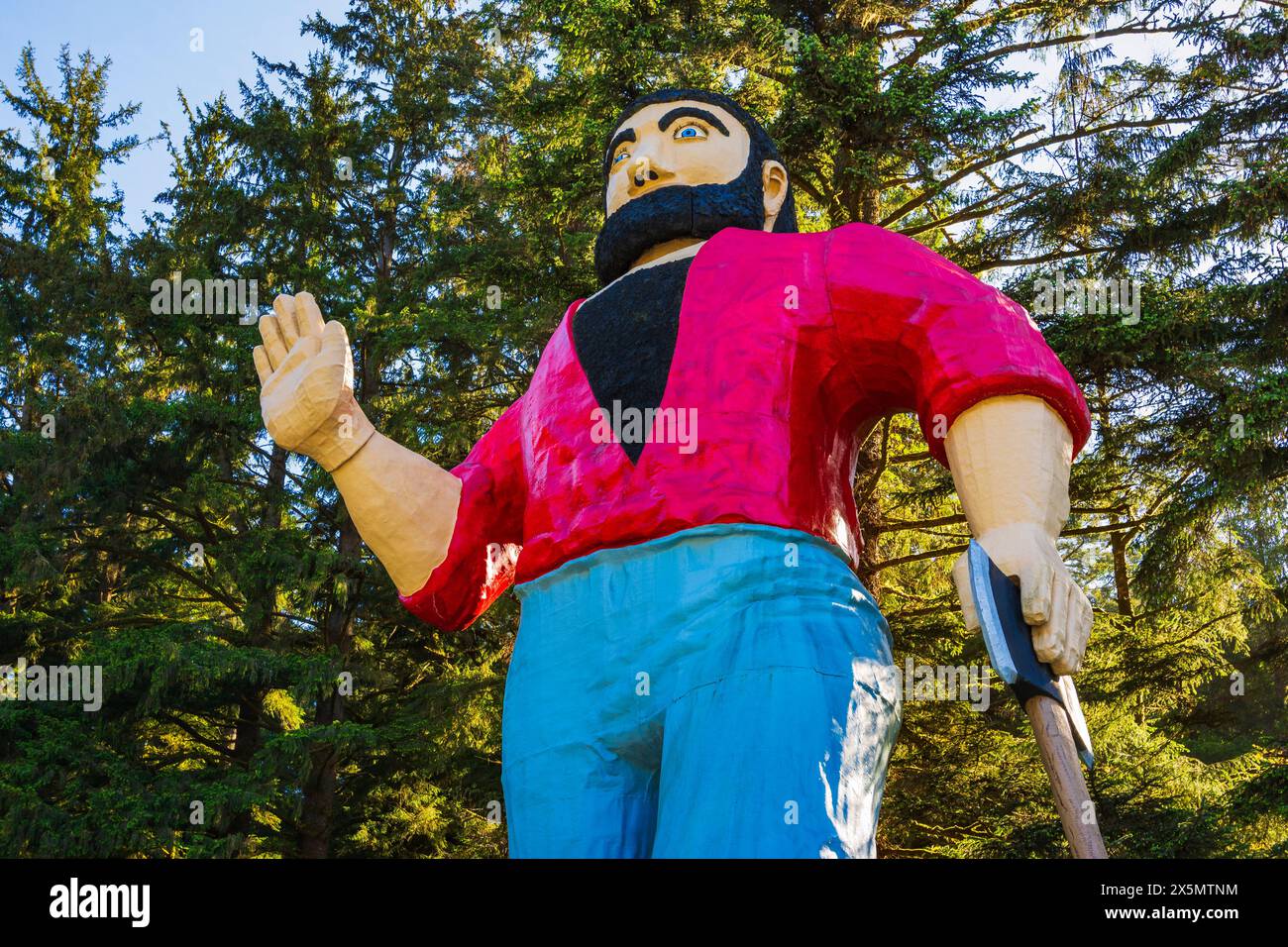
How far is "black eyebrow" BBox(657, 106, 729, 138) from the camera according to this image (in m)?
3.87

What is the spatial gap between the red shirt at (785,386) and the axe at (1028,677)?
43 centimetres

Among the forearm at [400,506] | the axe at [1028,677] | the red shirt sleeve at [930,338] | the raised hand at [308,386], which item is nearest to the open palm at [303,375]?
the raised hand at [308,386]

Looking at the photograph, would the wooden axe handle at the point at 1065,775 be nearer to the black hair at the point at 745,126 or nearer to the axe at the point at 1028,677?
the axe at the point at 1028,677

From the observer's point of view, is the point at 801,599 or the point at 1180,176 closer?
the point at 801,599

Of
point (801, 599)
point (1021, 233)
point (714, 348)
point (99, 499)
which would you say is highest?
point (1021, 233)

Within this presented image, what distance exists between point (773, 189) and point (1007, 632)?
1.74m

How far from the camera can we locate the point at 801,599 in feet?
9.59

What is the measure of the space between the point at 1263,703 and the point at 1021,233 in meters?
10.6

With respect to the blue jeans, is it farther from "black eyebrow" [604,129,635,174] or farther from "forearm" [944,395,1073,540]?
"black eyebrow" [604,129,635,174]

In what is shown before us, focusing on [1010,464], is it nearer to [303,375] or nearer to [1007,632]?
[1007,632]

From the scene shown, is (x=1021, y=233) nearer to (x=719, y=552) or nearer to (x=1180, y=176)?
(x=1180, y=176)

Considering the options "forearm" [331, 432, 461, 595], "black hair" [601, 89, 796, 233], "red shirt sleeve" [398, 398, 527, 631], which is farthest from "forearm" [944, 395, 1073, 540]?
"forearm" [331, 432, 461, 595]
